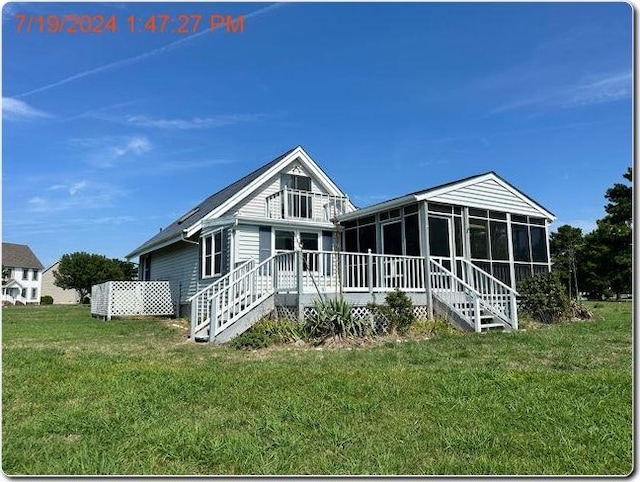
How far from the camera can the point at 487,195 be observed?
41.2 feet

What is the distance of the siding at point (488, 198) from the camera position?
11719mm

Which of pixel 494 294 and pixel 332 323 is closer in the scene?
pixel 332 323

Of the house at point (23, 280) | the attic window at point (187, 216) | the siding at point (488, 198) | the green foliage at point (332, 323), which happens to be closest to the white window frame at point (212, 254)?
the attic window at point (187, 216)

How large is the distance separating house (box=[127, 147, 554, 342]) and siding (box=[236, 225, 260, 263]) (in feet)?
0.09

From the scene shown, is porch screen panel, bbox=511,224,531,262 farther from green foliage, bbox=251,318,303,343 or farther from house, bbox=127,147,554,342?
green foliage, bbox=251,318,303,343

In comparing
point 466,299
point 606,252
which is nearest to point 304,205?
point 466,299

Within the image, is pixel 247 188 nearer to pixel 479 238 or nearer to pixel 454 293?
pixel 479 238

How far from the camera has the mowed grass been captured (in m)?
2.71

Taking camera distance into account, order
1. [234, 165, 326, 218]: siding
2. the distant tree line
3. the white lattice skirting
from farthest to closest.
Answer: the distant tree line → the white lattice skirting → [234, 165, 326, 218]: siding

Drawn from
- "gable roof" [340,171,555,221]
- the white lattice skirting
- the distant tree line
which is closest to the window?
the white lattice skirting

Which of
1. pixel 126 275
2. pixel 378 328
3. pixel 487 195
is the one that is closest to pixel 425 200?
pixel 487 195

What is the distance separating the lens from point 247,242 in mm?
12711
